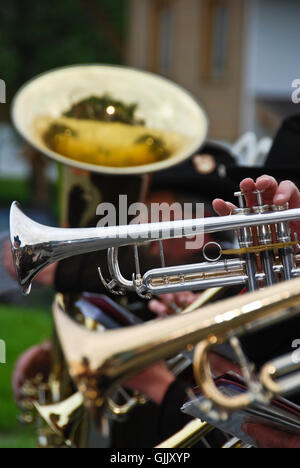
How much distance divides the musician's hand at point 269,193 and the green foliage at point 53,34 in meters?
9.45

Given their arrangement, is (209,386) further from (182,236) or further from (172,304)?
(172,304)

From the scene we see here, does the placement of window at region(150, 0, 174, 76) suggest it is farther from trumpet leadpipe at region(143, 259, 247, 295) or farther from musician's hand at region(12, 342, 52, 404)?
trumpet leadpipe at region(143, 259, 247, 295)

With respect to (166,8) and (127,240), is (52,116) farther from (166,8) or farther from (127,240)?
(166,8)

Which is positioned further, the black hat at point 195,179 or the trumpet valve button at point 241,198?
the black hat at point 195,179

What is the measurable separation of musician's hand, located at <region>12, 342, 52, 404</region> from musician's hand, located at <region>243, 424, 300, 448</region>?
138 centimetres

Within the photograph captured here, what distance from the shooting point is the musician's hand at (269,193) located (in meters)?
1.35

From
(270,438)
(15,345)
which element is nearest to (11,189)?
(15,345)

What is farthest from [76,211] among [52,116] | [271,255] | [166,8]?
[166,8]

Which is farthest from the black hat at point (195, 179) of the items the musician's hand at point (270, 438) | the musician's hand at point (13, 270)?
the musician's hand at point (270, 438)

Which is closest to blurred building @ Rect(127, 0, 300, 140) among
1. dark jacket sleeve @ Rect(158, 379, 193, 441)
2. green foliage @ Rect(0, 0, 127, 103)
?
green foliage @ Rect(0, 0, 127, 103)

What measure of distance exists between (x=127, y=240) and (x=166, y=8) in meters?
10.0

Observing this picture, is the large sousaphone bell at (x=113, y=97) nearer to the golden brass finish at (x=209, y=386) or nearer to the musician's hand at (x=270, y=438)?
the musician's hand at (x=270, y=438)

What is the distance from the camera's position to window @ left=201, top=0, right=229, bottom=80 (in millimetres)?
9953
